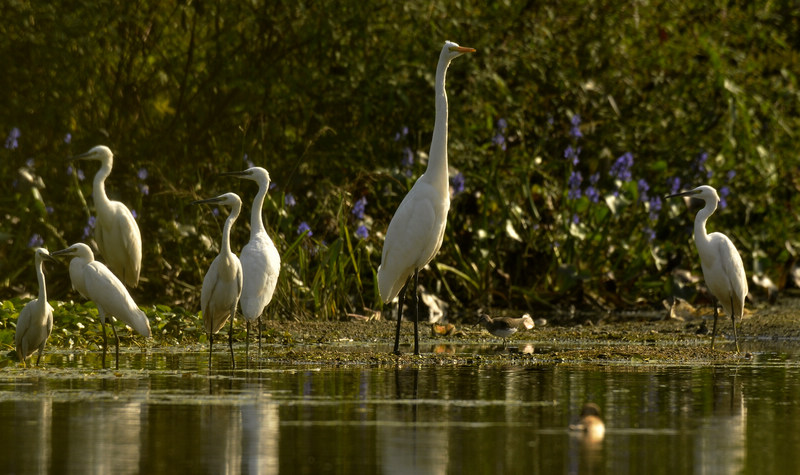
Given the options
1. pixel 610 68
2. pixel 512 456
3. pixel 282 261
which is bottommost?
pixel 512 456

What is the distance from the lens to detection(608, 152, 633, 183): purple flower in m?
15.4

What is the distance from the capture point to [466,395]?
7293 millimetres

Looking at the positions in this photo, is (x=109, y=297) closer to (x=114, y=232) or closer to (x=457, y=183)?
(x=114, y=232)

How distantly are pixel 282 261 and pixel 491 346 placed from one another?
2.40 m

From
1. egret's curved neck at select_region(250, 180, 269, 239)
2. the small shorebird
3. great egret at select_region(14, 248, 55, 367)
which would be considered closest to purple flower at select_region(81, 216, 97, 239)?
egret's curved neck at select_region(250, 180, 269, 239)

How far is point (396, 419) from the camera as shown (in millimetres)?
6309

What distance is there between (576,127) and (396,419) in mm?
9438

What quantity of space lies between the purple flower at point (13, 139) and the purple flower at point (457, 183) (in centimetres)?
463

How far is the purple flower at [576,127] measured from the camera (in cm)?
1508

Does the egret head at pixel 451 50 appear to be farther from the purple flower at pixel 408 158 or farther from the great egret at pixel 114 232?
the purple flower at pixel 408 158

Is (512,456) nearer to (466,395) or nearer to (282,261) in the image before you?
(466,395)

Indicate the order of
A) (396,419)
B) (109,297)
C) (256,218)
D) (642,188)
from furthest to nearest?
(642,188), (256,218), (109,297), (396,419)

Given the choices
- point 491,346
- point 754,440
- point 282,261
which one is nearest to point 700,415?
point 754,440

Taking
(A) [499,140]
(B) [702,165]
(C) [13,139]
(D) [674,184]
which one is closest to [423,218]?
(A) [499,140]
